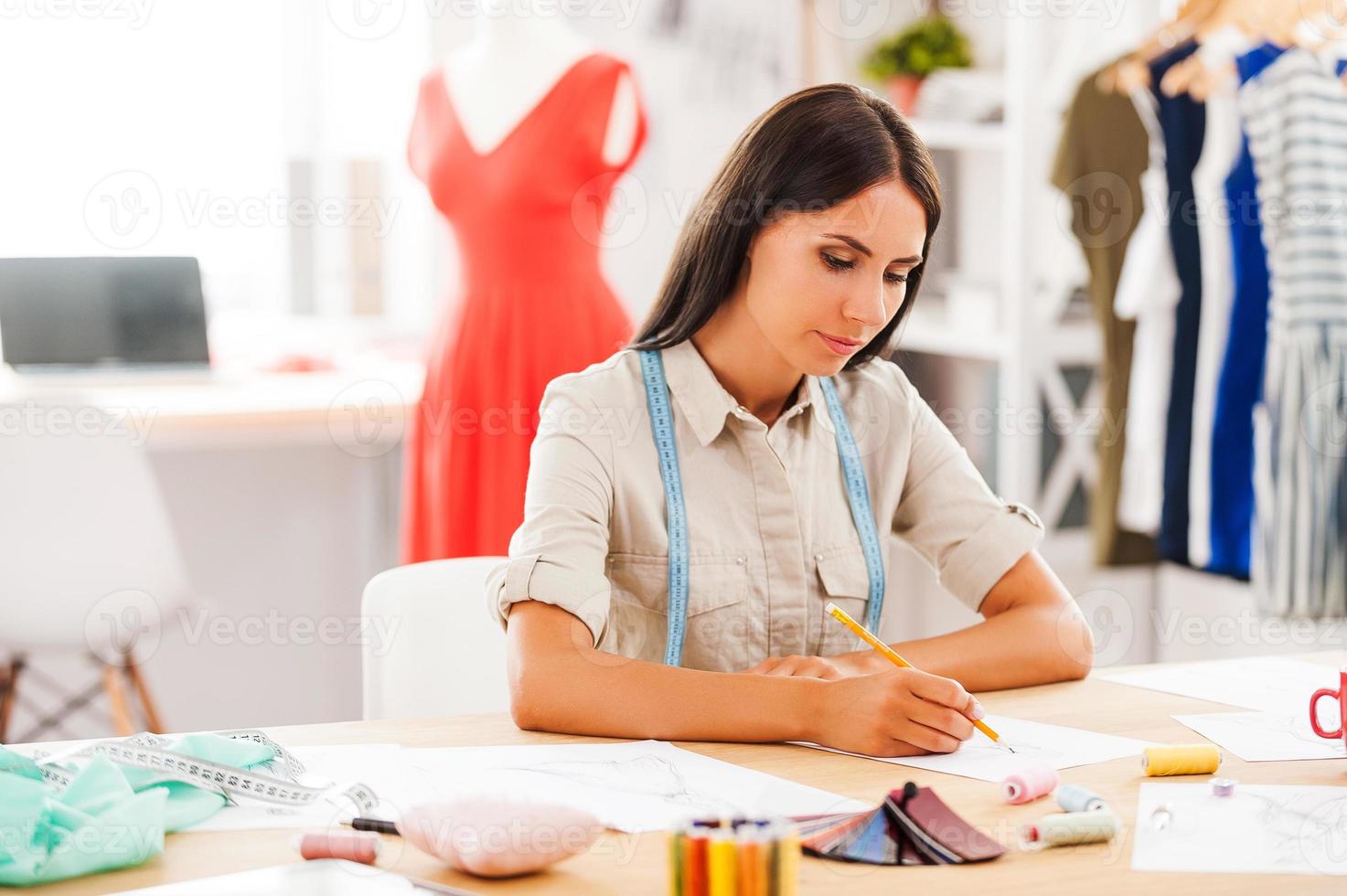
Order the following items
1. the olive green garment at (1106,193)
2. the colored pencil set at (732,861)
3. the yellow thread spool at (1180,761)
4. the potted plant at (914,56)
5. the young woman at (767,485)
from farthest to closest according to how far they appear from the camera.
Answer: the potted plant at (914,56), the olive green garment at (1106,193), the young woman at (767,485), the yellow thread spool at (1180,761), the colored pencil set at (732,861)

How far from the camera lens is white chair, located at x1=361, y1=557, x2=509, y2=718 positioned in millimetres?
1600

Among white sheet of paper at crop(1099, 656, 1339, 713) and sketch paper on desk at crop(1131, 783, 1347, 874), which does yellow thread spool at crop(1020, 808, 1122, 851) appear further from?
white sheet of paper at crop(1099, 656, 1339, 713)

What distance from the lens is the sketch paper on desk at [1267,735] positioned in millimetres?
1239

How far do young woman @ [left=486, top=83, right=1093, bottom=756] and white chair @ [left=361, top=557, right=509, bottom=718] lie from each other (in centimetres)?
21

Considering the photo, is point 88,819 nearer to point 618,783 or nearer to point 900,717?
point 618,783

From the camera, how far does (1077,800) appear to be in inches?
42.4

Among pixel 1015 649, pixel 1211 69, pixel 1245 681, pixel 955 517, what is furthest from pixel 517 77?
pixel 1245 681

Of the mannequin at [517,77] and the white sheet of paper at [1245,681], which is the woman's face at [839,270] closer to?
the white sheet of paper at [1245,681]

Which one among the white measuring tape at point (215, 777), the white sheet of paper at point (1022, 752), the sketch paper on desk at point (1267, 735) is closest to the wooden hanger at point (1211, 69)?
the sketch paper on desk at point (1267, 735)

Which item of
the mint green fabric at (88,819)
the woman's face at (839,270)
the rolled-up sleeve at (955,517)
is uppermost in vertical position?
the woman's face at (839,270)

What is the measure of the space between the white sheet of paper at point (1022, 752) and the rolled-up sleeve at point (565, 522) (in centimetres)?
27

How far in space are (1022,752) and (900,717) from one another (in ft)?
0.37

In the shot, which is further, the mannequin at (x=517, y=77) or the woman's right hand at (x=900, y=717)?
the mannequin at (x=517, y=77)

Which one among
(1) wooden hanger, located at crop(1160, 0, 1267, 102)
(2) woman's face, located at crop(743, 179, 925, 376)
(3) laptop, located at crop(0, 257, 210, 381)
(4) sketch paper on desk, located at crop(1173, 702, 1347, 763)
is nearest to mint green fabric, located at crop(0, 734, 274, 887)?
(2) woman's face, located at crop(743, 179, 925, 376)
